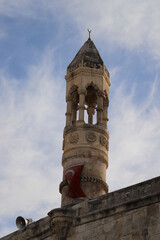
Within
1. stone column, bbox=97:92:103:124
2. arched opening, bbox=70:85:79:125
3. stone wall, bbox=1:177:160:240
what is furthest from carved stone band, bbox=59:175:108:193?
stone wall, bbox=1:177:160:240

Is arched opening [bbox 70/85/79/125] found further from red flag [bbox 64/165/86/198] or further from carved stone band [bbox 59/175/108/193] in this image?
carved stone band [bbox 59/175/108/193]

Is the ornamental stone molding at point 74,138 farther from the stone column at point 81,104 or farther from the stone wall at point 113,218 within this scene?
the stone wall at point 113,218

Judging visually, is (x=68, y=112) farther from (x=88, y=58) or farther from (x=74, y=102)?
(x=88, y=58)

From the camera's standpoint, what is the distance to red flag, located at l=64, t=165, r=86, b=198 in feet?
81.6

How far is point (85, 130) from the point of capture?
26562 millimetres

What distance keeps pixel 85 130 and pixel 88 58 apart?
4.08 metres

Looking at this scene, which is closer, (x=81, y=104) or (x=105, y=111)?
(x=81, y=104)

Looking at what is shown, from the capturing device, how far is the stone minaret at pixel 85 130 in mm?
25234

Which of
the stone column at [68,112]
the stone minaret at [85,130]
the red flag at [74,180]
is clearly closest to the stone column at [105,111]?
the stone minaret at [85,130]

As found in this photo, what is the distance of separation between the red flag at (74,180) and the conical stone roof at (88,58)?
18.0ft

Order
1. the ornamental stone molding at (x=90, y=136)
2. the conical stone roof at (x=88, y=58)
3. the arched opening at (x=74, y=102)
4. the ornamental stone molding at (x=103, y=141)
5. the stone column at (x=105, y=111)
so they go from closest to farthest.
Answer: the ornamental stone molding at (x=90, y=136) → the ornamental stone molding at (x=103, y=141) → the stone column at (x=105, y=111) → the arched opening at (x=74, y=102) → the conical stone roof at (x=88, y=58)

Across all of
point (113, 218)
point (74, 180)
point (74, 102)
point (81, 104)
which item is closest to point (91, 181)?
point (74, 180)

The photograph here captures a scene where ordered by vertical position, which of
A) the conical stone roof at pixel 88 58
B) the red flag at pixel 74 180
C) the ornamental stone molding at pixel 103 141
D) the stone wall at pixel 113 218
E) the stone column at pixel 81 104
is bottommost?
the stone wall at pixel 113 218

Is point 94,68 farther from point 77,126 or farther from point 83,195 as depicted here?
point 83,195
